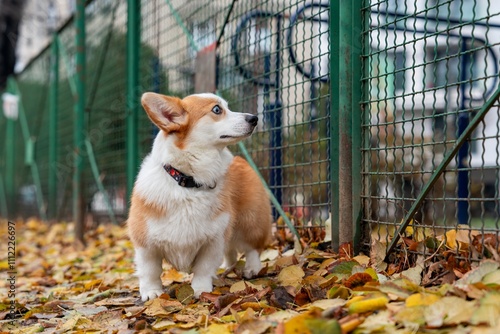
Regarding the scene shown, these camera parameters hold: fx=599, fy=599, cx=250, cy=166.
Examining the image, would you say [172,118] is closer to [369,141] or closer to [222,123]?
[222,123]

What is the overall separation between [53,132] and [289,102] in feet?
18.4

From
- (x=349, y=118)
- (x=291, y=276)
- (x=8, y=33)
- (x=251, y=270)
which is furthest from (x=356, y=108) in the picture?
(x=8, y=33)

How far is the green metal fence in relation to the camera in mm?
2834

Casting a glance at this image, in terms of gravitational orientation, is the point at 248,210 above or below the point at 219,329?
above

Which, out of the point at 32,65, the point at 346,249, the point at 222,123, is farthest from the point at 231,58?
the point at 32,65

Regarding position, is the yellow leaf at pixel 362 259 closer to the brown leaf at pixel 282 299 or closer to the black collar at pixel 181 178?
the brown leaf at pixel 282 299

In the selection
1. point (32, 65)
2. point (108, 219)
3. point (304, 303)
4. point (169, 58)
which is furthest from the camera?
point (32, 65)

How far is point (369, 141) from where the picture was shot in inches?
125

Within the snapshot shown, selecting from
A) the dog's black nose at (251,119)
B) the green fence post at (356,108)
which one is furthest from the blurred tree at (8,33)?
the green fence post at (356,108)

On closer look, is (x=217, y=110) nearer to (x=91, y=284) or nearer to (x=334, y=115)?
(x=334, y=115)

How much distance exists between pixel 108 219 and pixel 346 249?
418 cm

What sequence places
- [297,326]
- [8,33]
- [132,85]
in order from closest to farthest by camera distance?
1. [297,326]
2. [132,85]
3. [8,33]

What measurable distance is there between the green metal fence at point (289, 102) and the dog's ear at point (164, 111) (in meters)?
0.79

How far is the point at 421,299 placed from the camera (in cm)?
200
